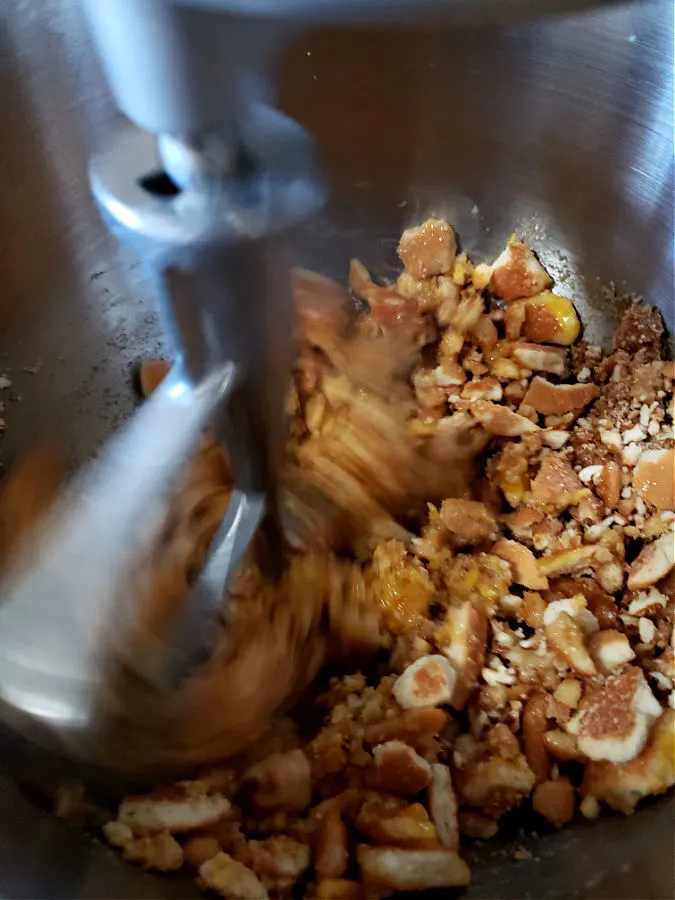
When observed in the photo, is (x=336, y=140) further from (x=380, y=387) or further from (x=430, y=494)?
(x=430, y=494)

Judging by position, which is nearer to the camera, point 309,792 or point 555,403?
point 309,792

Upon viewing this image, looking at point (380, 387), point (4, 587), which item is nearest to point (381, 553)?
point (380, 387)

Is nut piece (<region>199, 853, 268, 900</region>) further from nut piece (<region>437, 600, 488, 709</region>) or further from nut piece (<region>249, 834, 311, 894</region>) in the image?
nut piece (<region>437, 600, 488, 709</region>)

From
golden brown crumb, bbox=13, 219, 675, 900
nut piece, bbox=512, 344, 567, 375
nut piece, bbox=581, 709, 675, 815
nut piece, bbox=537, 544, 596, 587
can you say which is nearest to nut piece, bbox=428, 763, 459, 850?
golden brown crumb, bbox=13, 219, 675, 900

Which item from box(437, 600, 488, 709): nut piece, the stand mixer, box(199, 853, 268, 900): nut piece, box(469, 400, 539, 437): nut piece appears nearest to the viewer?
the stand mixer

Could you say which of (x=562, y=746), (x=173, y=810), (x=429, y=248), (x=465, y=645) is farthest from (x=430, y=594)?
(x=429, y=248)

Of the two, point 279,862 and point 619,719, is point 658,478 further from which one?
point 279,862

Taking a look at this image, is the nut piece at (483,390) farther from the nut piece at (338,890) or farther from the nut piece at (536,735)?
the nut piece at (338,890)
